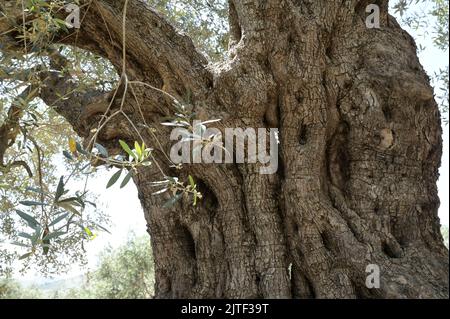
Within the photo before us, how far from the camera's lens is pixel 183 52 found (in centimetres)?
505

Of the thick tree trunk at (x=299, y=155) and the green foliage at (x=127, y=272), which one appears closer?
the thick tree trunk at (x=299, y=155)

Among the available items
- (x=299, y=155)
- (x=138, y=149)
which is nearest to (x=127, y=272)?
(x=299, y=155)

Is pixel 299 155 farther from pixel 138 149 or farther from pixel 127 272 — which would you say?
pixel 127 272

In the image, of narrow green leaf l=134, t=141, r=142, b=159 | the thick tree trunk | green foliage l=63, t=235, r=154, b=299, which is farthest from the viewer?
green foliage l=63, t=235, r=154, b=299

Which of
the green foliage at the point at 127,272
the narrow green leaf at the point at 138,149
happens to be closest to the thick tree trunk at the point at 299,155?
the narrow green leaf at the point at 138,149

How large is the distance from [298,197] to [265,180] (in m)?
0.32

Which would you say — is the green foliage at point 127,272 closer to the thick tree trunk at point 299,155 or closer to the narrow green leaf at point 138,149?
the thick tree trunk at point 299,155

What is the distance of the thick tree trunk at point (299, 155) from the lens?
14.9ft

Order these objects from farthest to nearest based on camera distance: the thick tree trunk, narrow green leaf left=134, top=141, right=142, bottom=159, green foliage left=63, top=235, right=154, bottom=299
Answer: green foliage left=63, top=235, right=154, bottom=299
the thick tree trunk
narrow green leaf left=134, top=141, right=142, bottom=159

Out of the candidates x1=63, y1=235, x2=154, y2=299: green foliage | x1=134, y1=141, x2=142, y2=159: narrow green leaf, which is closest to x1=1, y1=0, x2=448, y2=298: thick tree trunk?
x1=134, y1=141, x2=142, y2=159: narrow green leaf

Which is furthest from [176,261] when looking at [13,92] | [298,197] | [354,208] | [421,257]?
[13,92]

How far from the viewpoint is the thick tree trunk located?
453cm

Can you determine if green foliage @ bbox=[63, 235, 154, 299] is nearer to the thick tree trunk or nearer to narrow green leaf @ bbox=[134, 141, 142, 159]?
the thick tree trunk

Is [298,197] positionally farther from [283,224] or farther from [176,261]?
[176,261]
